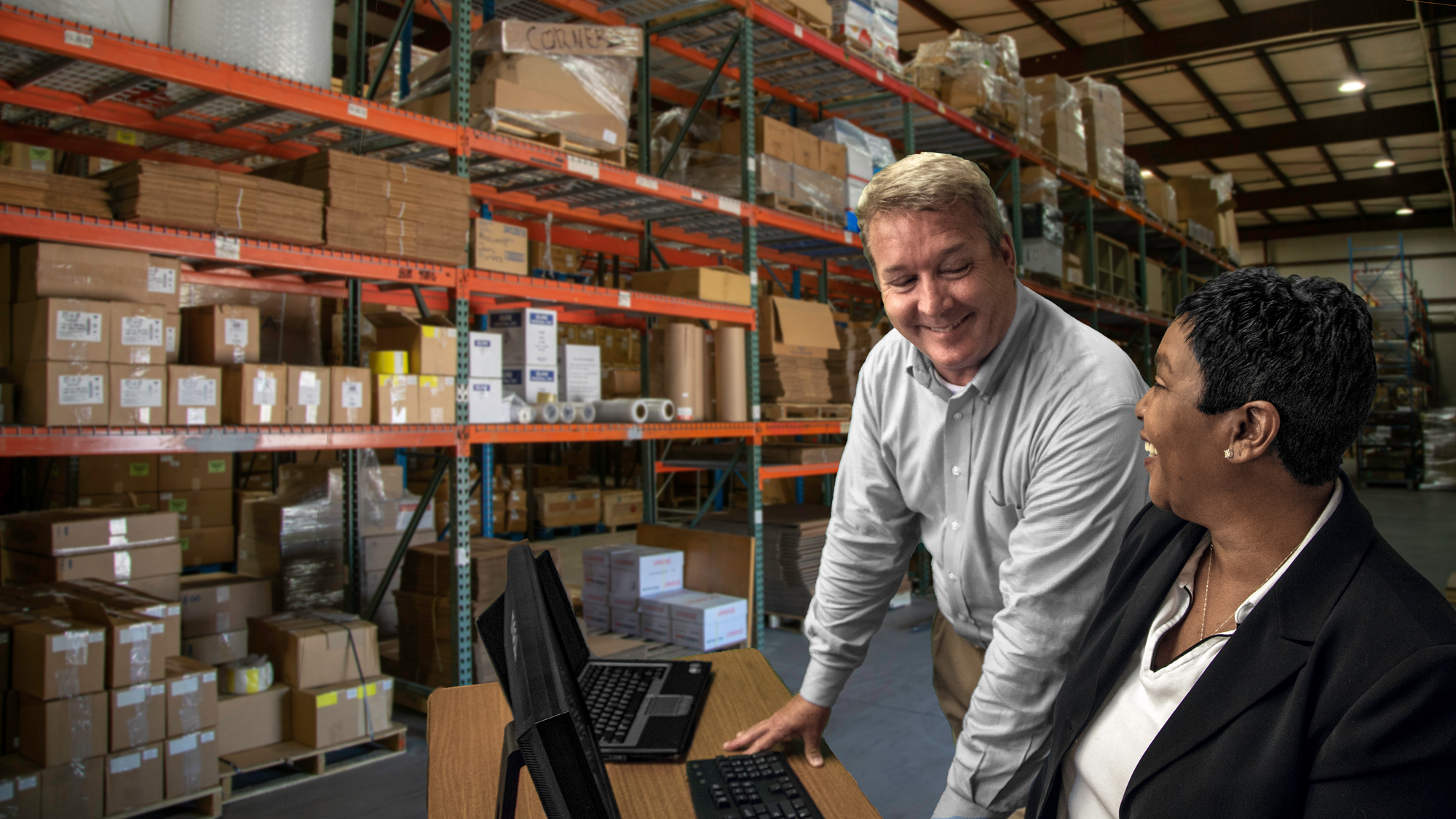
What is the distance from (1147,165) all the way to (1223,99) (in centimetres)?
158

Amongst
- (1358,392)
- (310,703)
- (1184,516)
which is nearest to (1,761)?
(310,703)

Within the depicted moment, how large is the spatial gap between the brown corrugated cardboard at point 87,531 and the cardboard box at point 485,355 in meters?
1.47

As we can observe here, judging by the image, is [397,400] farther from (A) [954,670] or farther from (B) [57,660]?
(A) [954,670]

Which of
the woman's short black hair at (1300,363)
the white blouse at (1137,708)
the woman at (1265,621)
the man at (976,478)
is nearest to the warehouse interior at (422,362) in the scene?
the man at (976,478)

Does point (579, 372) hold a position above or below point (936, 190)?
below

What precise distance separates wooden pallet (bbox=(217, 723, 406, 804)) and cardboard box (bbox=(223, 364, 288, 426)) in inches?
51.2

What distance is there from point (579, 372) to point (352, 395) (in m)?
1.30

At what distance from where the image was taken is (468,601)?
3914mm

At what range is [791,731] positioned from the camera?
1632mm

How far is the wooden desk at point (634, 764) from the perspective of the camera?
1389mm

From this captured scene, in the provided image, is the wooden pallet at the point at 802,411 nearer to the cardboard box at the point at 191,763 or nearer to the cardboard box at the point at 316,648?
the cardboard box at the point at 316,648

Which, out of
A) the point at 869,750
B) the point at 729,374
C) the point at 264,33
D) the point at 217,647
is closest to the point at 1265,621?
the point at 869,750

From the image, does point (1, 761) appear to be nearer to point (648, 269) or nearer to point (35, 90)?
point (35, 90)

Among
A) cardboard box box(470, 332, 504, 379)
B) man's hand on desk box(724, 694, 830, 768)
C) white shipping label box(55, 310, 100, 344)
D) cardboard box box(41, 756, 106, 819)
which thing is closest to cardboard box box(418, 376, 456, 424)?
cardboard box box(470, 332, 504, 379)
